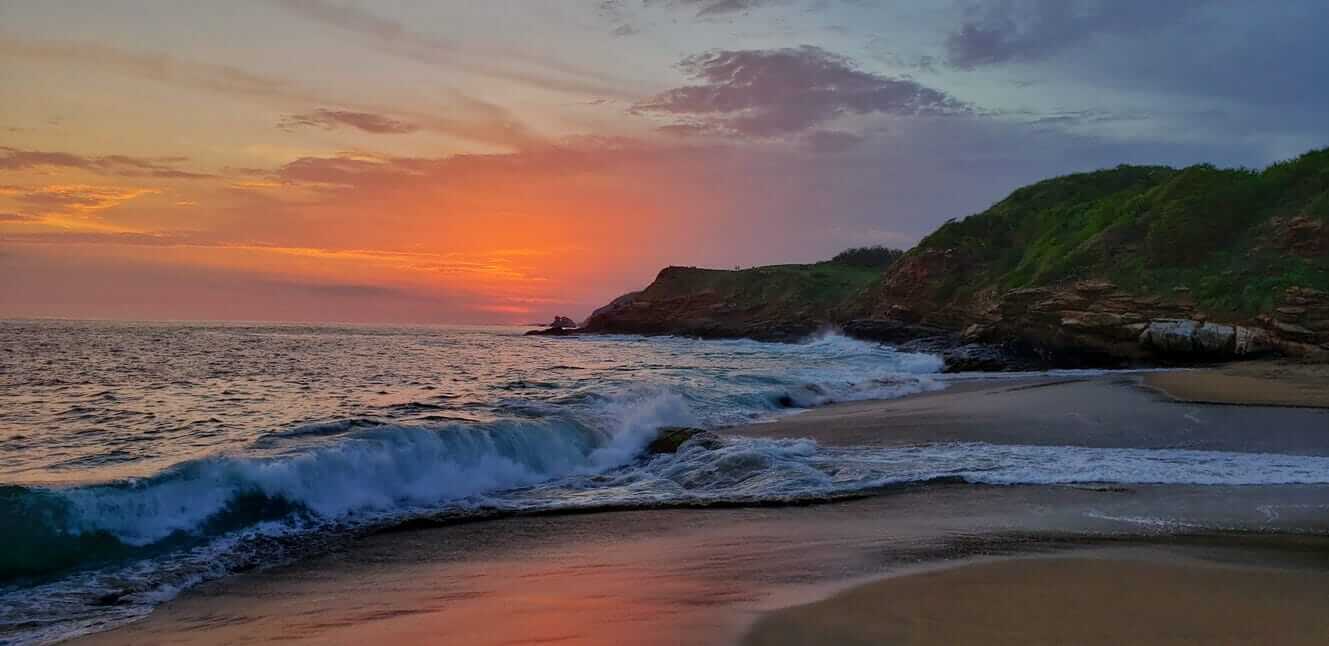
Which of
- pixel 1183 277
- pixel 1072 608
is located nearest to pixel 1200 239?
pixel 1183 277

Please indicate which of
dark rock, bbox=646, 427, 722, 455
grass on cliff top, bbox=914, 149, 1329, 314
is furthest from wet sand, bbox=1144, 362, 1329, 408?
dark rock, bbox=646, 427, 722, 455

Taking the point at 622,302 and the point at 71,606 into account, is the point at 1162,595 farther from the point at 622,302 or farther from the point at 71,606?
the point at 622,302

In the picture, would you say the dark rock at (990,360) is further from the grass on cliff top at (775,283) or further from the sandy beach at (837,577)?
the grass on cliff top at (775,283)

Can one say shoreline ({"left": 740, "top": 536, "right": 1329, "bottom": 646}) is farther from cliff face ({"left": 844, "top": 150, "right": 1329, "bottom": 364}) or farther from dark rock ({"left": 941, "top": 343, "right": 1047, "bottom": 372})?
dark rock ({"left": 941, "top": 343, "right": 1047, "bottom": 372})

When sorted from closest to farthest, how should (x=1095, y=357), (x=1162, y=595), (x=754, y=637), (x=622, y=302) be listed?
(x=754, y=637)
(x=1162, y=595)
(x=1095, y=357)
(x=622, y=302)

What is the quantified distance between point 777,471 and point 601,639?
589cm

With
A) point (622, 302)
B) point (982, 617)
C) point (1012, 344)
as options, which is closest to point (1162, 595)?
point (982, 617)

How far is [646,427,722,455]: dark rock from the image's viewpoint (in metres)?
11.8

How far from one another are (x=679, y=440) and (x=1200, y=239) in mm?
25924

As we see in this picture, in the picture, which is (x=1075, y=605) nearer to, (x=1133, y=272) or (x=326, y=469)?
(x=326, y=469)

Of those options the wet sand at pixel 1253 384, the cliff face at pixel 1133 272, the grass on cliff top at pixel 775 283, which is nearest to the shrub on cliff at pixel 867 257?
the grass on cliff top at pixel 775 283

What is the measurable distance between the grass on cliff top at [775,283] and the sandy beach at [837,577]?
2294 inches

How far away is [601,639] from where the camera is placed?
3.95 meters

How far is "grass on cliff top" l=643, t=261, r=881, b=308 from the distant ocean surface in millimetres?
52941
